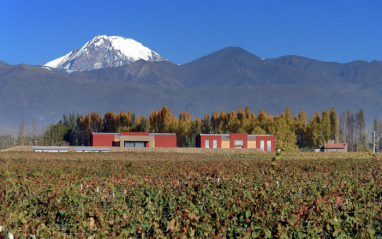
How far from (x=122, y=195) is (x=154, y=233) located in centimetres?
711

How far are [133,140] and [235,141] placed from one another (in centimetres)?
1836

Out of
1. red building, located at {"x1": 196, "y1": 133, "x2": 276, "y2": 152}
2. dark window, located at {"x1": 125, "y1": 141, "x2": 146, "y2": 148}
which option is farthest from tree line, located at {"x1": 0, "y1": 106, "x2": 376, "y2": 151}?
dark window, located at {"x1": 125, "y1": 141, "x2": 146, "y2": 148}

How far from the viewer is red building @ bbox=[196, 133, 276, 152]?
339 ft

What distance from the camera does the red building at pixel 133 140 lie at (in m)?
99.6

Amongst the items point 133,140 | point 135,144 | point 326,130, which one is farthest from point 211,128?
point 133,140

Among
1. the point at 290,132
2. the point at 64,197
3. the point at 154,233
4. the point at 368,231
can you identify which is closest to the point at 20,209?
the point at 64,197

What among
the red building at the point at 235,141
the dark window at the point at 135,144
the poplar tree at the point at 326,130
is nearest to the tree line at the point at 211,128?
the poplar tree at the point at 326,130

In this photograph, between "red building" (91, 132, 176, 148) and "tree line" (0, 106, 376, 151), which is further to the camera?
"tree line" (0, 106, 376, 151)

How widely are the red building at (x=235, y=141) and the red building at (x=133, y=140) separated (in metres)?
5.95

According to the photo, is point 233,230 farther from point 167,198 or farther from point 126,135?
point 126,135

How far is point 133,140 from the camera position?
327ft

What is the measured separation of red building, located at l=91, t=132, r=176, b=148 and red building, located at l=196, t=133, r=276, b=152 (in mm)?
5954

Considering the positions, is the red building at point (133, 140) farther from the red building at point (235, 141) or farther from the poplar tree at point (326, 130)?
the poplar tree at point (326, 130)

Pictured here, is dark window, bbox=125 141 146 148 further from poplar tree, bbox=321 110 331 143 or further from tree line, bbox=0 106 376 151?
poplar tree, bbox=321 110 331 143
